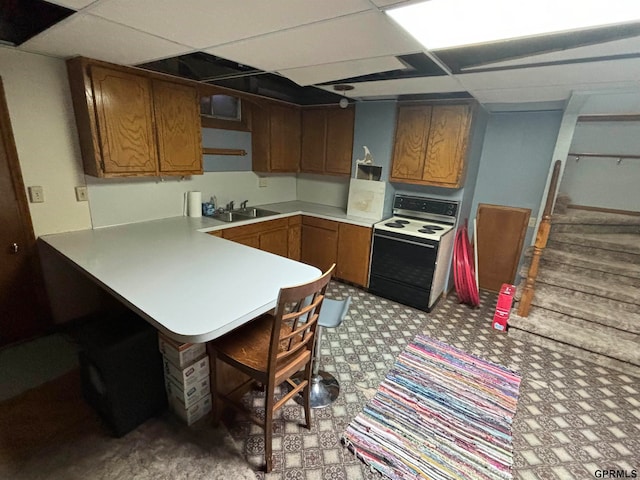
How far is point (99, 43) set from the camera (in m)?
1.84

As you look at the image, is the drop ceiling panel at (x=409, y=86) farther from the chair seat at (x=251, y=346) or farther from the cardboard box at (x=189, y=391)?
the cardboard box at (x=189, y=391)

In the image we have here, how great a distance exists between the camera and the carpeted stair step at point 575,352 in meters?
2.49

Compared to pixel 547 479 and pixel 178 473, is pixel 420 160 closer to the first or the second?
pixel 547 479

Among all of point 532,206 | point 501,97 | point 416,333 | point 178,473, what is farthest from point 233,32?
point 532,206

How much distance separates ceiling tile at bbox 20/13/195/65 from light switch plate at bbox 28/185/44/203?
0.95 m

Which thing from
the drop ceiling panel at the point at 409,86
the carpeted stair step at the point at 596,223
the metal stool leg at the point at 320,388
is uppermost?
the drop ceiling panel at the point at 409,86

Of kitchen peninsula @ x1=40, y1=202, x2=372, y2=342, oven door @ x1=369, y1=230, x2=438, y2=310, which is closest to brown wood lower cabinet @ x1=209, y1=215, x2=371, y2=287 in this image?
oven door @ x1=369, y1=230, x2=438, y2=310

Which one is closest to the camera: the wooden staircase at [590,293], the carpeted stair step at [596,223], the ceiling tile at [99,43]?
the ceiling tile at [99,43]

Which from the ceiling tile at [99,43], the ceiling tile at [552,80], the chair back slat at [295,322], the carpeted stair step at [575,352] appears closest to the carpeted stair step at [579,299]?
the carpeted stair step at [575,352]

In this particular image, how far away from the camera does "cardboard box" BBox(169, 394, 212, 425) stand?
179 centimetres

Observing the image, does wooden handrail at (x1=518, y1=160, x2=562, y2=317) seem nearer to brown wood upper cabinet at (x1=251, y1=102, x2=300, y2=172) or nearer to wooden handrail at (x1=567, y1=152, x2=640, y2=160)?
wooden handrail at (x1=567, y1=152, x2=640, y2=160)

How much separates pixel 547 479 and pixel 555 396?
0.78m

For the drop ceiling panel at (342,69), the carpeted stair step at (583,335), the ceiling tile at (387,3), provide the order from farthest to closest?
the carpeted stair step at (583,335)
the drop ceiling panel at (342,69)
the ceiling tile at (387,3)

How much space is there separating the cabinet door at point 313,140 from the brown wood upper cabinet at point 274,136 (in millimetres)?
108
